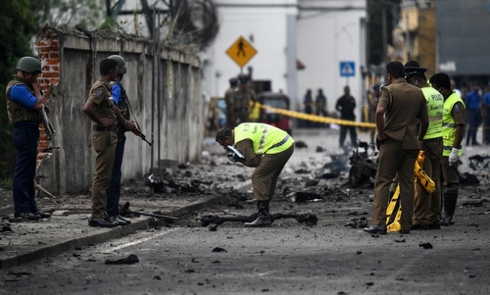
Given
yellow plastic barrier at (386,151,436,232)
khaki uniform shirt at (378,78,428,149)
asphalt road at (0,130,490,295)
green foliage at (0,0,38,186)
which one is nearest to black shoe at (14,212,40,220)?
asphalt road at (0,130,490,295)

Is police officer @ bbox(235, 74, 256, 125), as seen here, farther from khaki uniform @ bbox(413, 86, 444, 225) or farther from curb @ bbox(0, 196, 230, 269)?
khaki uniform @ bbox(413, 86, 444, 225)

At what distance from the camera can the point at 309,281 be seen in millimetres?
10469

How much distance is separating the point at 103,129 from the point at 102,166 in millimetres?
441

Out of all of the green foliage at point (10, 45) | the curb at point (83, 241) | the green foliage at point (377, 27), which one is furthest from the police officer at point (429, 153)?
the green foliage at point (377, 27)

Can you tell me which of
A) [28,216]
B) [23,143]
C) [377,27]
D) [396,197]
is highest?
[377,27]

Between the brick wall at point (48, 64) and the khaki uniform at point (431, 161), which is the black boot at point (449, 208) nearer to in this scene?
the khaki uniform at point (431, 161)

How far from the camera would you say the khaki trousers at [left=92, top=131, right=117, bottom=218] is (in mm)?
14906

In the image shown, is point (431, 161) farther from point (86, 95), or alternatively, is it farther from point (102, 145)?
point (86, 95)

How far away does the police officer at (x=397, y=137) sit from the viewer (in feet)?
47.1

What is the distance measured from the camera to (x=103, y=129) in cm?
1490

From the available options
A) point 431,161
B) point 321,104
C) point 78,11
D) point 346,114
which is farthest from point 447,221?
point 321,104

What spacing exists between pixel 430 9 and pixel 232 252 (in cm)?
6538

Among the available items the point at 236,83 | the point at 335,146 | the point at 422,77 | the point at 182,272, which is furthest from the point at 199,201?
the point at 335,146

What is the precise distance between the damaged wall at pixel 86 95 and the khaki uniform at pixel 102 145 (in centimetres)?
364
